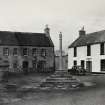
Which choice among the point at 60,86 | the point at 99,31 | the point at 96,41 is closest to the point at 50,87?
the point at 60,86

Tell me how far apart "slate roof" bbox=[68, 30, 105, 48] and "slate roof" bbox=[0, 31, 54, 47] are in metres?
5.78

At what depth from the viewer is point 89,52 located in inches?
1737

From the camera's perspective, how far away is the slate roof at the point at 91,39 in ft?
139

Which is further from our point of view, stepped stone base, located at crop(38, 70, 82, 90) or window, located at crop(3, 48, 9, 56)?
window, located at crop(3, 48, 9, 56)

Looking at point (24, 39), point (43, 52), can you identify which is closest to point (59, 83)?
point (43, 52)

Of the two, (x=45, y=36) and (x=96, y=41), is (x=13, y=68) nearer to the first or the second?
(x=45, y=36)

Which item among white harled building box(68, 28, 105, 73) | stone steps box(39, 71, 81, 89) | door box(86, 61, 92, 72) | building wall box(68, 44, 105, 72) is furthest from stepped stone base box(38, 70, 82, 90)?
→ door box(86, 61, 92, 72)

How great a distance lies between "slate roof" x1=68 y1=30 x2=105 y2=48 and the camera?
139ft

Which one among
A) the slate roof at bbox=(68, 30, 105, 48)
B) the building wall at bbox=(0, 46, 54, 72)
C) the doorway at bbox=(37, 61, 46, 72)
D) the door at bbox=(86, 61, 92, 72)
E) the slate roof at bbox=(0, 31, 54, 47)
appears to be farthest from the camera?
the doorway at bbox=(37, 61, 46, 72)

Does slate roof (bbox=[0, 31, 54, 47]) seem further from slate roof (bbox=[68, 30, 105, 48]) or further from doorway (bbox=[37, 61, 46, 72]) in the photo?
slate roof (bbox=[68, 30, 105, 48])

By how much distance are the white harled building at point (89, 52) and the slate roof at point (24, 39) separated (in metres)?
5.56

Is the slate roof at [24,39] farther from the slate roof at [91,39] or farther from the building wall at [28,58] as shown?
the slate roof at [91,39]

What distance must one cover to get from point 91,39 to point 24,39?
14482 mm

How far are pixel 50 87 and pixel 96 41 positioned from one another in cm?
2456
